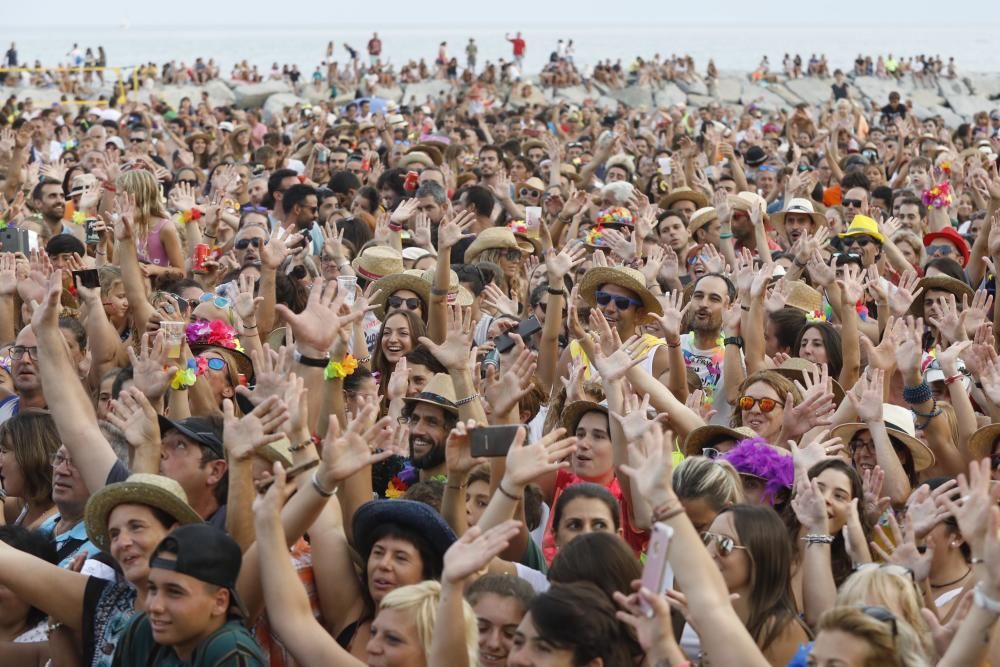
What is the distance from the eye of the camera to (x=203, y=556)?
13.2 feet

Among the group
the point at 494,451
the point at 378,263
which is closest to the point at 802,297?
the point at 378,263

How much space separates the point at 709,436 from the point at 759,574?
1466mm

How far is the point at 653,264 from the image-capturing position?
8.51m

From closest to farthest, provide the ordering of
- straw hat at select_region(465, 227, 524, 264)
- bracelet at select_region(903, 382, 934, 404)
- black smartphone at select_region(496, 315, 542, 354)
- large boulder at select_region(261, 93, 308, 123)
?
1. bracelet at select_region(903, 382, 934, 404)
2. black smartphone at select_region(496, 315, 542, 354)
3. straw hat at select_region(465, 227, 524, 264)
4. large boulder at select_region(261, 93, 308, 123)

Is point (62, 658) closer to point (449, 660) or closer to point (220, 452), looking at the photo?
point (220, 452)

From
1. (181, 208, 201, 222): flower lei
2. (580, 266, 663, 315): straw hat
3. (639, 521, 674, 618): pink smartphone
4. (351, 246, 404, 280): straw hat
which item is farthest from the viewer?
(181, 208, 201, 222): flower lei

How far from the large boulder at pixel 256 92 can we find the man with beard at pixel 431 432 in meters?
30.2

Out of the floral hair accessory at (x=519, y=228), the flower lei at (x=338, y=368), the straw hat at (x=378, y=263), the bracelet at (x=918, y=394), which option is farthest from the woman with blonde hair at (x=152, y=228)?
the bracelet at (x=918, y=394)

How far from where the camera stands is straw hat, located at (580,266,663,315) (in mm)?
7477

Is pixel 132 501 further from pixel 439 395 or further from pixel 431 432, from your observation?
pixel 439 395

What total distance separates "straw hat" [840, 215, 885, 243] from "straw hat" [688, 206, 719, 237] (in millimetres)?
1095

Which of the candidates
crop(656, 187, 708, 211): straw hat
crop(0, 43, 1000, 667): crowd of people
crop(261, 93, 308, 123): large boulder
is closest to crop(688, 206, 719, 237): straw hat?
crop(0, 43, 1000, 667): crowd of people

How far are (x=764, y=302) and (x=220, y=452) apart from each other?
338 centimetres

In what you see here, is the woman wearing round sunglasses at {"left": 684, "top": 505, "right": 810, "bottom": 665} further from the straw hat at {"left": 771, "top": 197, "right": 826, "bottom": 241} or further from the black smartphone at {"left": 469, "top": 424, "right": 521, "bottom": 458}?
the straw hat at {"left": 771, "top": 197, "right": 826, "bottom": 241}
